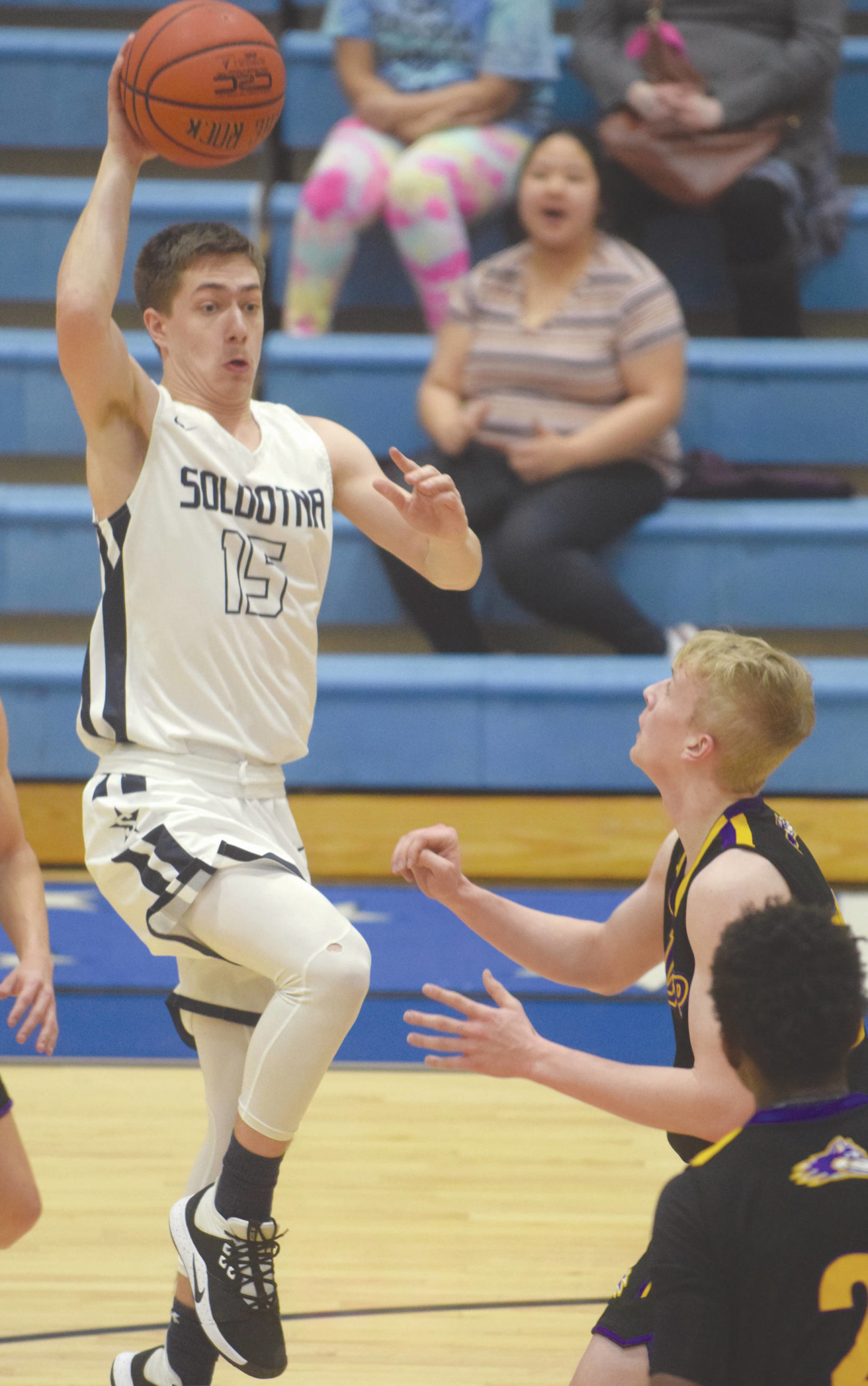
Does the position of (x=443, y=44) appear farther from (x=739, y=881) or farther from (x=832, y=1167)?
(x=832, y=1167)

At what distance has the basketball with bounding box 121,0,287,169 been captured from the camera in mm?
2471

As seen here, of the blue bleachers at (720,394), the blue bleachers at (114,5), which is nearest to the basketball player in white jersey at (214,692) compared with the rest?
the blue bleachers at (720,394)

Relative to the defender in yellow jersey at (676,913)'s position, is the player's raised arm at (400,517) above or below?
above

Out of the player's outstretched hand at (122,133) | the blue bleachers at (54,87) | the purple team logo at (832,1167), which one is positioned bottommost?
the purple team logo at (832,1167)

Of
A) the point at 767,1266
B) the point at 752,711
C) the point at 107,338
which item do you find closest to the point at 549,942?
the point at 752,711

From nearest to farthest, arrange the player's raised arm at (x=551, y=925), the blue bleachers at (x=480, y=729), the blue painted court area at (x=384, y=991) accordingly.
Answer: the player's raised arm at (x=551, y=925), the blue painted court area at (x=384, y=991), the blue bleachers at (x=480, y=729)

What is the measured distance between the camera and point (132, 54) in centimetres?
251

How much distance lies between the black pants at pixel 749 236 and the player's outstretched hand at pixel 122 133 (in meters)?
3.05

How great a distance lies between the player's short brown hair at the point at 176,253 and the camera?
243 centimetres

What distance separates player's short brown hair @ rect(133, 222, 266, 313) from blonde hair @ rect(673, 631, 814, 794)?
3.24 feet

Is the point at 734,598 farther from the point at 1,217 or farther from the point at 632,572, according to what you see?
the point at 1,217

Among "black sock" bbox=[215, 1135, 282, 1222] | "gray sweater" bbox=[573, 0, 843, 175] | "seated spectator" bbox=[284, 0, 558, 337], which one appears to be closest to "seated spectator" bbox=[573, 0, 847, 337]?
"gray sweater" bbox=[573, 0, 843, 175]

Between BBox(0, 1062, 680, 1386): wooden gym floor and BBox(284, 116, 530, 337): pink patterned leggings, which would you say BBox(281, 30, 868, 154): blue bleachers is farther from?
BBox(0, 1062, 680, 1386): wooden gym floor

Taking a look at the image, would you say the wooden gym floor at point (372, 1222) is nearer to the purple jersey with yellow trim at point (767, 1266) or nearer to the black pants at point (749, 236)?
the purple jersey with yellow trim at point (767, 1266)
